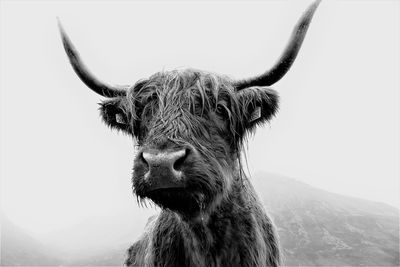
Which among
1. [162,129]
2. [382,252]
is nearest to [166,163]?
[162,129]

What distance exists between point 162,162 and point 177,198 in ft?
1.68

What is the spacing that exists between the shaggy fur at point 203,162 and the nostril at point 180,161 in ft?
0.12

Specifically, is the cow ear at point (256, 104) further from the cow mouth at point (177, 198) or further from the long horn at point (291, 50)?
the cow mouth at point (177, 198)

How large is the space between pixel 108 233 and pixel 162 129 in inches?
2194

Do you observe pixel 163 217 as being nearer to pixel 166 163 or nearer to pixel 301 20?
pixel 166 163

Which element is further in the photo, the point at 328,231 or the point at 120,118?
the point at 328,231

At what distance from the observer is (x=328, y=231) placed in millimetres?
24953

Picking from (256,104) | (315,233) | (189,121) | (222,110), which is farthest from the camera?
(315,233)

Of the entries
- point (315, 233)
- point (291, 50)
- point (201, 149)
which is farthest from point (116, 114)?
point (315, 233)

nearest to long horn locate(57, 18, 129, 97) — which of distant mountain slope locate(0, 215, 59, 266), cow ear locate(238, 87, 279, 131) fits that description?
cow ear locate(238, 87, 279, 131)

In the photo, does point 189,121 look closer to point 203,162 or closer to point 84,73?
point 203,162

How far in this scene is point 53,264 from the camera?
Result: 27.5 m

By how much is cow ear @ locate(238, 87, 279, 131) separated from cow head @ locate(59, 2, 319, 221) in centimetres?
1

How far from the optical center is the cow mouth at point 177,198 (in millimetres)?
3150
